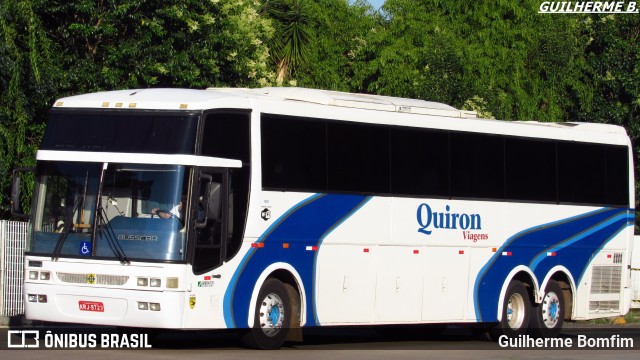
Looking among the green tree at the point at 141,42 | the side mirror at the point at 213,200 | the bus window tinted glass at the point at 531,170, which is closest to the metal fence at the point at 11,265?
the green tree at the point at 141,42

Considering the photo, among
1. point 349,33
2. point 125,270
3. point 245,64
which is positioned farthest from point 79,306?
point 349,33

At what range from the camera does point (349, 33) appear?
48.3 metres

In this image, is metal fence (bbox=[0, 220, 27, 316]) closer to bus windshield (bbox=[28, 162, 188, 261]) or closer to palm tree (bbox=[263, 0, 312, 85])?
bus windshield (bbox=[28, 162, 188, 261])

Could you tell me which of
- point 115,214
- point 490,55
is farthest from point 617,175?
point 490,55

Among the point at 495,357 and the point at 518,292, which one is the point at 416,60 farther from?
the point at 495,357

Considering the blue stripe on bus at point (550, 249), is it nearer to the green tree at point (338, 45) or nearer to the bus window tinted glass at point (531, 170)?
the bus window tinted glass at point (531, 170)

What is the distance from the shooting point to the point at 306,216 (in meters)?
18.1

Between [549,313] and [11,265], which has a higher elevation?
[11,265]

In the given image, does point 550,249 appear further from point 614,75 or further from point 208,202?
point 614,75

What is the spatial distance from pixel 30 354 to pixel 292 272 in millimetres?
4108

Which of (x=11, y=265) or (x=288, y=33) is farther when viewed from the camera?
(x=288, y=33)

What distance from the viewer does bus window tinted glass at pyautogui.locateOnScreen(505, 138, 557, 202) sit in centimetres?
2223

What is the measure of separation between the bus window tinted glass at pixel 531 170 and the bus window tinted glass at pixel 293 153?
488cm

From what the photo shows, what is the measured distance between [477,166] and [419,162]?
161cm
